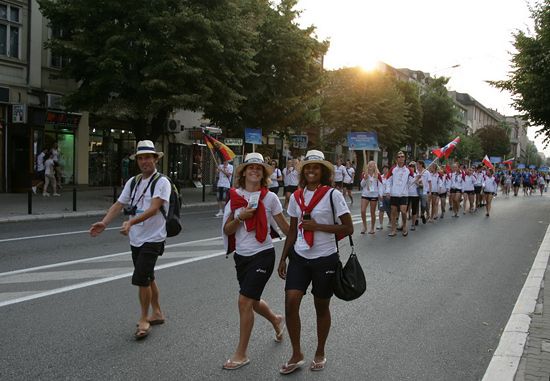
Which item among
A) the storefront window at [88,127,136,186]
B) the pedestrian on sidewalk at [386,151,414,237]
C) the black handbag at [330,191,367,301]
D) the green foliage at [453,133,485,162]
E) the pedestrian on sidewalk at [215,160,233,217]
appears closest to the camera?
the black handbag at [330,191,367,301]

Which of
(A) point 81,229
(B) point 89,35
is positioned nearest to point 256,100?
(B) point 89,35

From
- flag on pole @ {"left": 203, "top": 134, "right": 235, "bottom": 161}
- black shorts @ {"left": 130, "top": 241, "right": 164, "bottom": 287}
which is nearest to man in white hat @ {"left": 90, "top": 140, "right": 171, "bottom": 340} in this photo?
black shorts @ {"left": 130, "top": 241, "right": 164, "bottom": 287}

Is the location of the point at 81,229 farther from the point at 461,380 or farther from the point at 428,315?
the point at 461,380

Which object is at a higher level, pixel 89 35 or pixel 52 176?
pixel 89 35

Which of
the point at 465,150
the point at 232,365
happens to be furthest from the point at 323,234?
the point at 465,150

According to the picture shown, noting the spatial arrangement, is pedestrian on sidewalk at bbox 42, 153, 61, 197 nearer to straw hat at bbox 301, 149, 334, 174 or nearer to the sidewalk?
the sidewalk

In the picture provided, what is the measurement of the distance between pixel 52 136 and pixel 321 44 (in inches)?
494

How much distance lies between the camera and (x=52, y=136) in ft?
75.4

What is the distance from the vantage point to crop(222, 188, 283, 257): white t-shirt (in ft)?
Answer: 14.8

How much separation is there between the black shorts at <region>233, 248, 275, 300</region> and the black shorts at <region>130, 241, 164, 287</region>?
1.00m

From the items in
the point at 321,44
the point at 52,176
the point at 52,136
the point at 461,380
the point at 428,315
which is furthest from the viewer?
the point at 321,44

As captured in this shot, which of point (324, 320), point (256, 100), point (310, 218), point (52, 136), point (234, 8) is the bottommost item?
point (324, 320)

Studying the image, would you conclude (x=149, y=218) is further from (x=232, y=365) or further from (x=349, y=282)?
(x=349, y=282)

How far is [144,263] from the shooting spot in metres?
5.06
